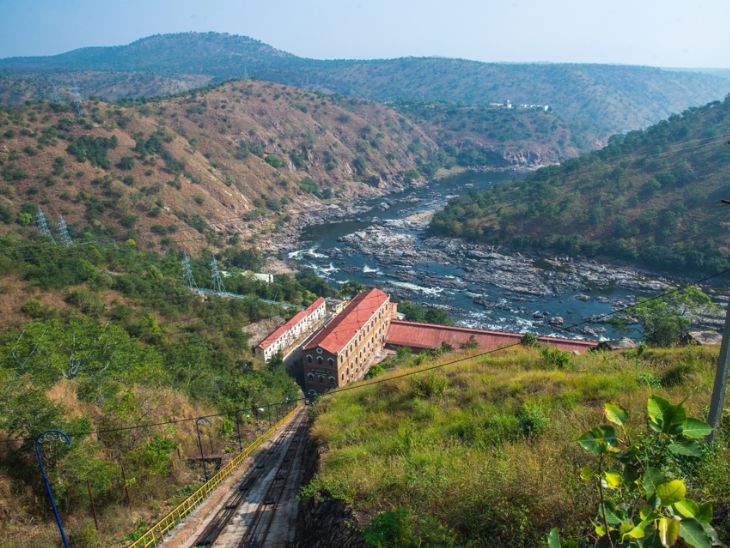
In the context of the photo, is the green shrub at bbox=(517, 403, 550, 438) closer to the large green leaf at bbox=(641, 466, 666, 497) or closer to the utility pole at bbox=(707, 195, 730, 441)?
the utility pole at bbox=(707, 195, 730, 441)

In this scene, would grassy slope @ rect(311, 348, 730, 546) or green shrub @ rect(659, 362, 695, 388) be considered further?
green shrub @ rect(659, 362, 695, 388)

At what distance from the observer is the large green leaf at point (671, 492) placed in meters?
2.66

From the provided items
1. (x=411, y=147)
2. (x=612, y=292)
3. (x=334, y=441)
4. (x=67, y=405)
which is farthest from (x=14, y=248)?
(x=411, y=147)

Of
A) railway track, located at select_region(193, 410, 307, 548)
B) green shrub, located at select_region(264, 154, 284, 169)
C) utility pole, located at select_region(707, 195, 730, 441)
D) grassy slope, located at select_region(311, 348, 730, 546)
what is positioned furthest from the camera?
green shrub, located at select_region(264, 154, 284, 169)

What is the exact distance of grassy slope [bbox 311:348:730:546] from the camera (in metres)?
4.74

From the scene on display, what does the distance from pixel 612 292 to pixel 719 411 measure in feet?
150

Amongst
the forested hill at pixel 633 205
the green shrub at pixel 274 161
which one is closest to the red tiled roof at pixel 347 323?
the forested hill at pixel 633 205

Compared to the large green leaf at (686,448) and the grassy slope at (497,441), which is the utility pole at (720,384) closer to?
the grassy slope at (497,441)

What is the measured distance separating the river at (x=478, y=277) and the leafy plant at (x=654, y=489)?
113ft

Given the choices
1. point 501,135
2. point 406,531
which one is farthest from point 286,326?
point 501,135

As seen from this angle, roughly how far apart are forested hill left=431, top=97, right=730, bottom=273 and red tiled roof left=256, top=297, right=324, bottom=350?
30.6 m

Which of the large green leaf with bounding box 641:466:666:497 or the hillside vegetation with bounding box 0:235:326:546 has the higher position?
the large green leaf with bounding box 641:466:666:497

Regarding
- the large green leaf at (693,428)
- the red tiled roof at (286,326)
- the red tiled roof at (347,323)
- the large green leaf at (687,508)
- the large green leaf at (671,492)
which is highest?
the large green leaf at (693,428)

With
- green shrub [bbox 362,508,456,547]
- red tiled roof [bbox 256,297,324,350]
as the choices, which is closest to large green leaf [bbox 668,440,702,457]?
green shrub [bbox 362,508,456,547]
